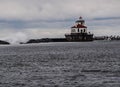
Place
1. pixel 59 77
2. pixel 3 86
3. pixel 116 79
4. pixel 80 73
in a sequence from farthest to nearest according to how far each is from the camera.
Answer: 1. pixel 80 73
2. pixel 59 77
3. pixel 116 79
4. pixel 3 86

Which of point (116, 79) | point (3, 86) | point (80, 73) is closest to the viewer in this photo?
point (3, 86)

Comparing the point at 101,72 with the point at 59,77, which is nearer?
the point at 59,77

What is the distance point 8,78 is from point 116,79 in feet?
28.6

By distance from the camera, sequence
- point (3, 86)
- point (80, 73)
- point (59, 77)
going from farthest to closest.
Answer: point (80, 73), point (59, 77), point (3, 86)

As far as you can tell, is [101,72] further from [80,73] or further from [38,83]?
[38,83]

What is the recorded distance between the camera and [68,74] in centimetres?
4250

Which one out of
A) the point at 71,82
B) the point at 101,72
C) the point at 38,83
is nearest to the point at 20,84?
the point at 38,83

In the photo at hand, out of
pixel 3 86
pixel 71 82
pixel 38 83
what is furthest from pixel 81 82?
pixel 3 86

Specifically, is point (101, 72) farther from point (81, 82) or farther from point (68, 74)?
point (81, 82)

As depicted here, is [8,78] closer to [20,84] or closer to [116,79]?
[20,84]

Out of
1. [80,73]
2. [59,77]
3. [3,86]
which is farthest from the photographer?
[80,73]

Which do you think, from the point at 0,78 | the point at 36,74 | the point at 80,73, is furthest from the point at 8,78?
the point at 80,73

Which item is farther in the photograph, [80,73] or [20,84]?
[80,73]

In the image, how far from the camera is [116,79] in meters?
37.4
